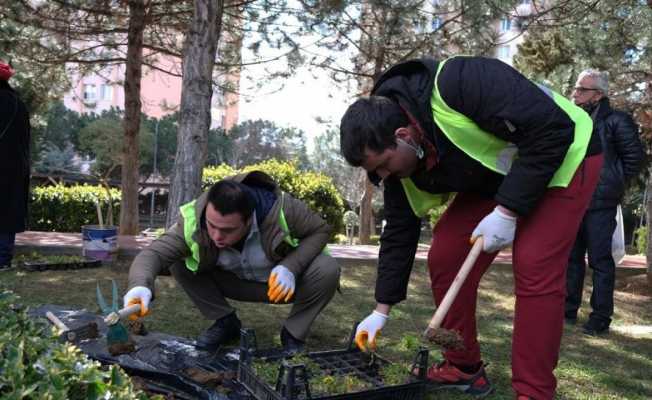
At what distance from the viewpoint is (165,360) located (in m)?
2.46

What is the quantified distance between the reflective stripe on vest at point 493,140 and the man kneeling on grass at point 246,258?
0.93 m

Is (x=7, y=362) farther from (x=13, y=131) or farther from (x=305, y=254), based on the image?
(x=13, y=131)

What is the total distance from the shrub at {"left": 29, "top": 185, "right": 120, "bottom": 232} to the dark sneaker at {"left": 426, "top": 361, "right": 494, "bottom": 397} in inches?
313

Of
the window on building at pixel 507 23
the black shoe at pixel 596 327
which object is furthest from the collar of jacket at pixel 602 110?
the window on building at pixel 507 23

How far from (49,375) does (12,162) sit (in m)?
3.61

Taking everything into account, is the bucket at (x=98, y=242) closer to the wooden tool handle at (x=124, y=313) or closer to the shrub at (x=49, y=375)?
the wooden tool handle at (x=124, y=313)

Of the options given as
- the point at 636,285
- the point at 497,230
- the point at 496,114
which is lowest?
the point at 636,285

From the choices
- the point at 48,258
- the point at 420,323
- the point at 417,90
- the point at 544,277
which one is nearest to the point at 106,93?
the point at 48,258

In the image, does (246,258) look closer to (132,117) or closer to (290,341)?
(290,341)

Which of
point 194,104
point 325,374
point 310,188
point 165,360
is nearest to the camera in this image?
point 325,374

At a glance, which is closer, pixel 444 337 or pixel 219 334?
pixel 444 337

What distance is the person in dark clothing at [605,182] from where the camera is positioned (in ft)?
11.5

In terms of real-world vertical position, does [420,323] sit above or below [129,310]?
below

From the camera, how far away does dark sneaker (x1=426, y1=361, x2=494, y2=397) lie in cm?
235
